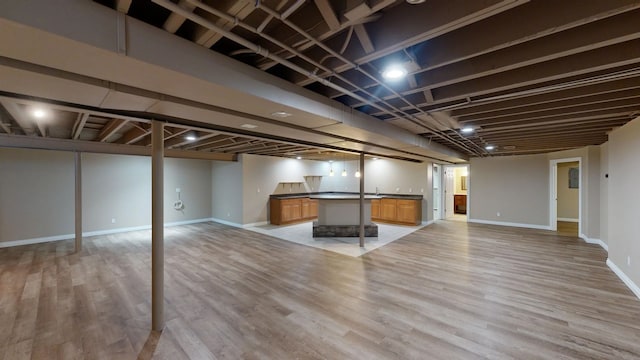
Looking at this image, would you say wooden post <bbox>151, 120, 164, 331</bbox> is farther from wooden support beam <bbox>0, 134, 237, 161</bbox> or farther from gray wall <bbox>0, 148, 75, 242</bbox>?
gray wall <bbox>0, 148, 75, 242</bbox>

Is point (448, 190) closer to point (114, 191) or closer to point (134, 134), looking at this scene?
point (134, 134)

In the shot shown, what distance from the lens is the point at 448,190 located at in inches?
419

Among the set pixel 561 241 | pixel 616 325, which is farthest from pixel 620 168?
pixel 561 241

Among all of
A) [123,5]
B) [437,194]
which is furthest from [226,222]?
[123,5]

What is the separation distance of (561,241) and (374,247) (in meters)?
4.86

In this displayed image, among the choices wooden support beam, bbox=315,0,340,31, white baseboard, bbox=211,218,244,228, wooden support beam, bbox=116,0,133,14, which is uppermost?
wooden support beam, bbox=315,0,340,31

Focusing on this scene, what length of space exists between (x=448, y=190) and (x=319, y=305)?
914 cm

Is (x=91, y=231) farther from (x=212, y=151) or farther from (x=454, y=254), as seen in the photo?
(x=454, y=254)

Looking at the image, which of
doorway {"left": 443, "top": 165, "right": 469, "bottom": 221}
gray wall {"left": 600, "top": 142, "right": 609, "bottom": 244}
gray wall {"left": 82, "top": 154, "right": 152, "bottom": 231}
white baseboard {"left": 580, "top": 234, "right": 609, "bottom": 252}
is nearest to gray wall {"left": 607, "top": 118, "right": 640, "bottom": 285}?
gray wall {"left": 600, "top": 142, "right": 609, "bottom": 244}

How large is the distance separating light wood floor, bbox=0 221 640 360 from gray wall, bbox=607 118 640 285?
397mm

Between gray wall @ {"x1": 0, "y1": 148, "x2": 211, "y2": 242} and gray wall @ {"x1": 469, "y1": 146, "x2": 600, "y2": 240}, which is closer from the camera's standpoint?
gray wall @ {"x1": 0, "y1": 148, "x2": 211, "y2": 242}

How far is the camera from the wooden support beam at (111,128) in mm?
3974

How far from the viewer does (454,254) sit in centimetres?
541

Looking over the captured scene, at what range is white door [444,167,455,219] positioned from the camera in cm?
1022
